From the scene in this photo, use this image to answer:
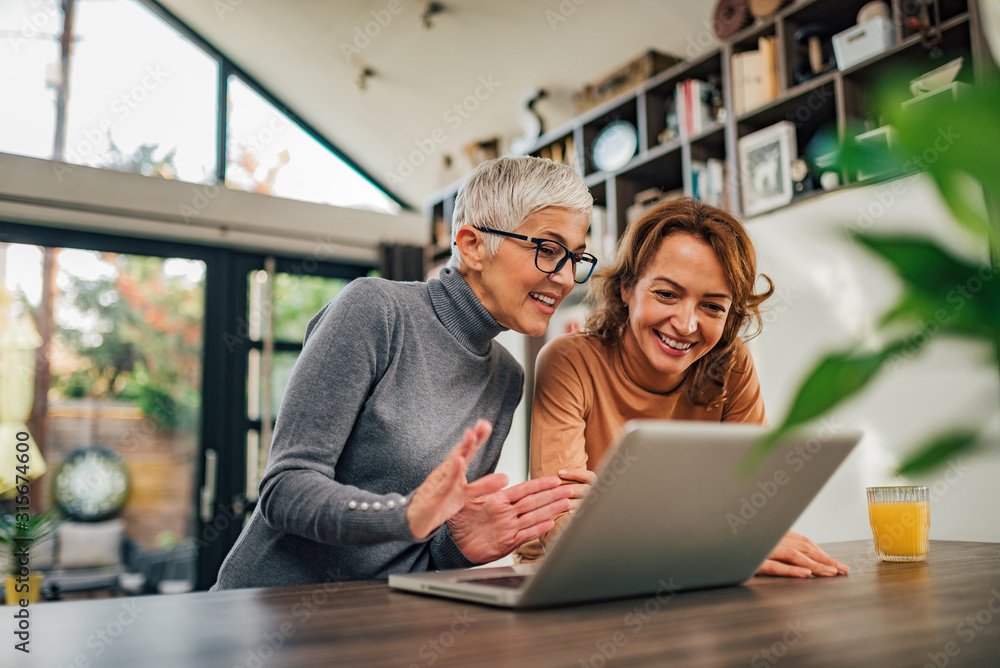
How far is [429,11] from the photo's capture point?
380 centimetres

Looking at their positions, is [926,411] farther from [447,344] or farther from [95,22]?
[95,22]

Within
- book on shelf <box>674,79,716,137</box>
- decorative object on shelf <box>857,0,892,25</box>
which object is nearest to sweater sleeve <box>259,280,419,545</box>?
decorative object on shelf <box>857,0,892,25</box>

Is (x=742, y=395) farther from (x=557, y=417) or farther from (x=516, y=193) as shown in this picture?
(x=516, y=193)

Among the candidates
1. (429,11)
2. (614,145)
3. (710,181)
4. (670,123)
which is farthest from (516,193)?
(429,11)

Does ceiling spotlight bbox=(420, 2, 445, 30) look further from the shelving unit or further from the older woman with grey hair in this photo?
the older woman with grey hair

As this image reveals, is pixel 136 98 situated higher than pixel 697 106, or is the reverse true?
pixel 136 98

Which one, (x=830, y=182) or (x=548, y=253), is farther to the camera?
(x=830, y=182)

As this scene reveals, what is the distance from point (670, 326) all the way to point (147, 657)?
3.62 feet

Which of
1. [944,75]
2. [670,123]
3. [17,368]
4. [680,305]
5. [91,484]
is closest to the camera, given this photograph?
[680,305]

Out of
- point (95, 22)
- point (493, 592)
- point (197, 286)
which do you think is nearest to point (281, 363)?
point (197, 286)

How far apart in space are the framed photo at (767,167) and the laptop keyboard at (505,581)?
2163 millimetres

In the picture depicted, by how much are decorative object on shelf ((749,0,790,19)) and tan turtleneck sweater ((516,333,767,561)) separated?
5.69 feet

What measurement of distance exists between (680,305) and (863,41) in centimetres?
156

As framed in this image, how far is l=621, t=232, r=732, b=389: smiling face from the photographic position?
1451mm
